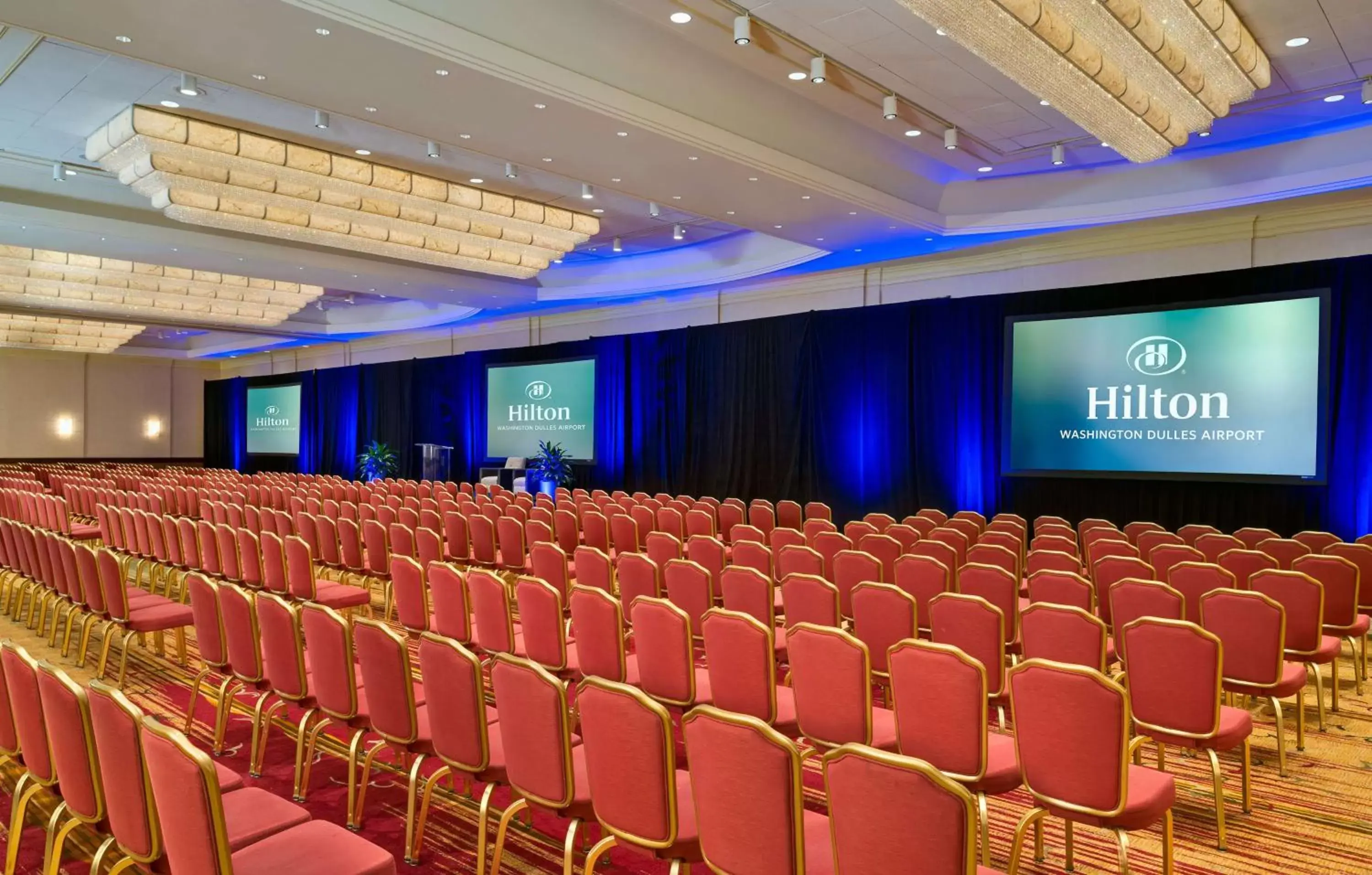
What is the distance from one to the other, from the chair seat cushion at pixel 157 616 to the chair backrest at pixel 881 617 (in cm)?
422

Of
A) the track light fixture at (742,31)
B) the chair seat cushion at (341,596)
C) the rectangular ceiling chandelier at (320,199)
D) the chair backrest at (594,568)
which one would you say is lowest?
the chair seat cushion at (341,596)

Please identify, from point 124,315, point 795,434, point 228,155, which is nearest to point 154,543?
point 228,155

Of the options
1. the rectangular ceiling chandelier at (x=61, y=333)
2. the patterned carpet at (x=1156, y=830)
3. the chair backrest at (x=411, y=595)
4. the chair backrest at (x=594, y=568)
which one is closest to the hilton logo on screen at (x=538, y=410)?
the rectangular ceiling chandelier at (x=61, y=333)

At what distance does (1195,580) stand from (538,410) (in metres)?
15.3

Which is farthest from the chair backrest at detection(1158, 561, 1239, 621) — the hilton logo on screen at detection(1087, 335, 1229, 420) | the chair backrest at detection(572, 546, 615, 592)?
the hilton logo on screen at detection(1087, 335, 1229, 420)

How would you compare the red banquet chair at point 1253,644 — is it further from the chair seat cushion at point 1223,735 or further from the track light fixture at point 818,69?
the track light fixture at point 818,69

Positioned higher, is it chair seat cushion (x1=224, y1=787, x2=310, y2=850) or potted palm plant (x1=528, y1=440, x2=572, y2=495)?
potted palm plant (x1=528, y1=440, x2=572, y2=495)

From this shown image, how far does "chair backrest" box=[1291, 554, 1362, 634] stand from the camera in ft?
18.8

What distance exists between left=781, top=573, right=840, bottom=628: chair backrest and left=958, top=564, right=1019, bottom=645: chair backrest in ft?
3.23

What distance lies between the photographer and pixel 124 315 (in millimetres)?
20219

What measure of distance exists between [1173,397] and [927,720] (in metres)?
8.82

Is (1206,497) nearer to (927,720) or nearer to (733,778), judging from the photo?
(927,720)

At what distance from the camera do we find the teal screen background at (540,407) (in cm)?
1838

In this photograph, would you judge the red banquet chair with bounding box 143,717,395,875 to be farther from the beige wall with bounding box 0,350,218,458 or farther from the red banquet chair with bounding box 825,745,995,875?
the beige wall with bounding box 0,350,218,458
